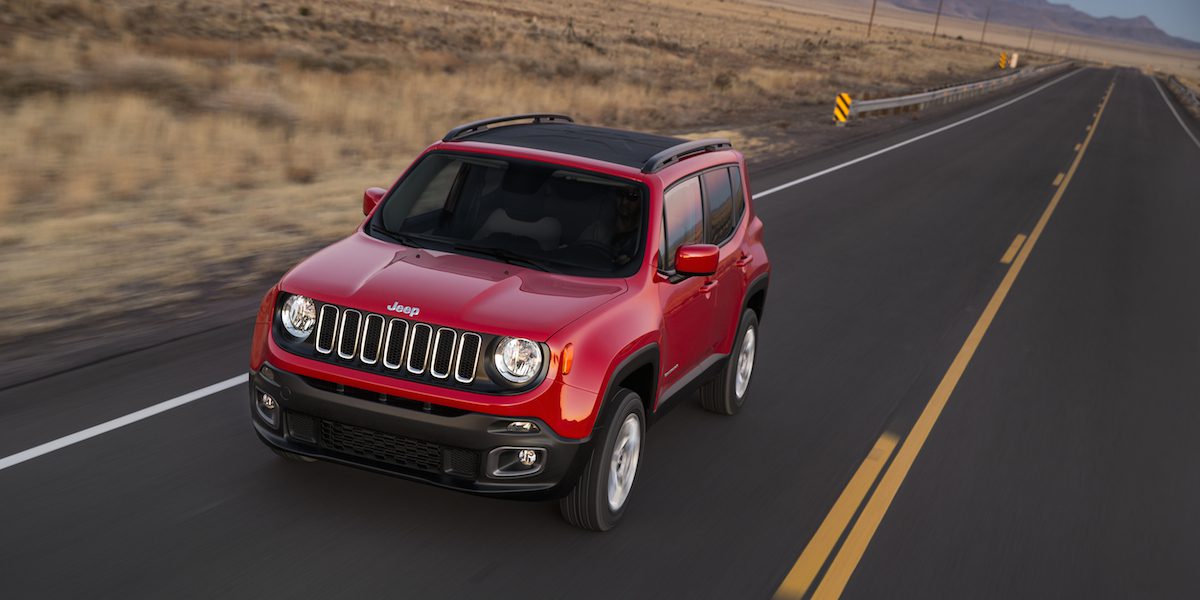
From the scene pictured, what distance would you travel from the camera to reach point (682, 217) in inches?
244

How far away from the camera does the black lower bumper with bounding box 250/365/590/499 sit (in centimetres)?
471

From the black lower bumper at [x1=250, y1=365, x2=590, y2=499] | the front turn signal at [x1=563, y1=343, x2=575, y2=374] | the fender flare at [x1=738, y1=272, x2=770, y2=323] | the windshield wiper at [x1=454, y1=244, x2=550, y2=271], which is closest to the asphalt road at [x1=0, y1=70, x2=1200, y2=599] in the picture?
the black lower bumper at [x1=250, y1=365, x2=590, y2=499]

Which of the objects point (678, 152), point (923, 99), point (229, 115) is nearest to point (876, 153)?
point (229, 115)

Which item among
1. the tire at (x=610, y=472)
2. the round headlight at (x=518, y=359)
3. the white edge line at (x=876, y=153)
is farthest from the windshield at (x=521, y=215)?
the white edge line at (x=876, y=153)

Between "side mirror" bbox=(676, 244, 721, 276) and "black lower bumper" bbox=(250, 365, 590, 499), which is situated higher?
"side mirror" bbox=(676, 244, 721, 276)

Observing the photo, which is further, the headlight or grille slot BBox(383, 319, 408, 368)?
the headlight

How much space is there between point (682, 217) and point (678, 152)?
0.41 meters

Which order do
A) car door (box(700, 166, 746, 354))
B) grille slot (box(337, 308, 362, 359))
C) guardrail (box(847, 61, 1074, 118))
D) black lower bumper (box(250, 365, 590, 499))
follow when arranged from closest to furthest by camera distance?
black lower bumper (box(250, 365, 590, 499)) < grille slot (box(337, 308, 362, 359)) < car door (box(700, 166, 746, 354)) < guardrail (box(847, 61, 1074, 118))

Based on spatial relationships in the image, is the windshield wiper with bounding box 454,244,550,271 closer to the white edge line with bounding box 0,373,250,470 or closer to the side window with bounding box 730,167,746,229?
the side window with bounding box 730,167,746,229

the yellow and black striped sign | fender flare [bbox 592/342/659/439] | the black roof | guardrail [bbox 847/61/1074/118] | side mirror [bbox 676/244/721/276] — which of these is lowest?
guardrail [bbox 847/61/1074/118]

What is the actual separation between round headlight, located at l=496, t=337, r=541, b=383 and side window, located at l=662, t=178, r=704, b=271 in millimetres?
1301

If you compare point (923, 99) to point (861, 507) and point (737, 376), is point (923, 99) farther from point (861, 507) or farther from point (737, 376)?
point (861, 507)

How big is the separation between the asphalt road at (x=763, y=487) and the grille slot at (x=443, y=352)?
2.87 feet

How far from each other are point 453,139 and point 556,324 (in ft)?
6.51
